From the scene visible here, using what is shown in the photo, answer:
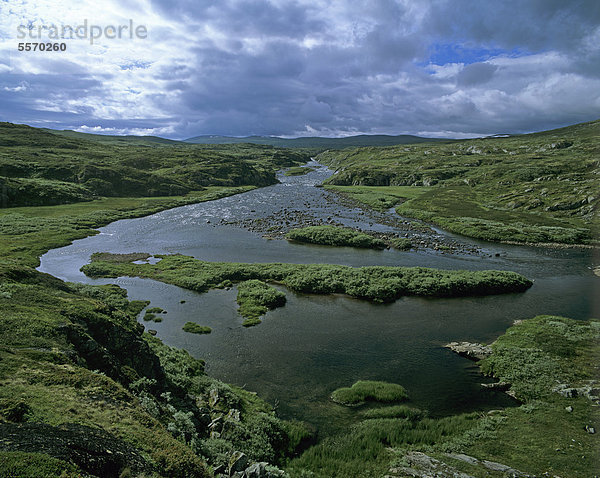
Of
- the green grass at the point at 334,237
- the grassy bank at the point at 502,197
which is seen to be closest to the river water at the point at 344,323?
the green grass at the point at 334,237

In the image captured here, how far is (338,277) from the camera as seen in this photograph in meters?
53.6

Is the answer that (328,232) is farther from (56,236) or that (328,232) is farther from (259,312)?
(56,236)

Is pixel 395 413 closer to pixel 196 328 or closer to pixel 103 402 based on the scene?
pixel 103 402

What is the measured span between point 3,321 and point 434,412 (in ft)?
102

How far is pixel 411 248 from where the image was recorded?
7450 centimetres

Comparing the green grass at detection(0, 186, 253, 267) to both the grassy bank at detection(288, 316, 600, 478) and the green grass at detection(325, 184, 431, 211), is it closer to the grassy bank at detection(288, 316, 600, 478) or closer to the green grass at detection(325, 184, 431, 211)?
the grassy bank at detection(288, 316, 600, 478)

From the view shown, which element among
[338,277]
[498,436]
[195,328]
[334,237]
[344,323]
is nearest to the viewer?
[498,436]

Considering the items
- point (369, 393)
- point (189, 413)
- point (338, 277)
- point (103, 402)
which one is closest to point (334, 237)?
point (338, 277)

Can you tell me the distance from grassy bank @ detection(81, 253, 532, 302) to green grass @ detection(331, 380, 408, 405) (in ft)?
64.9

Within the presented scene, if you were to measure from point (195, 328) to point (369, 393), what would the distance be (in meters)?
21.9

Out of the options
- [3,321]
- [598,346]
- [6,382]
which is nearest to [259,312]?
[3,321]

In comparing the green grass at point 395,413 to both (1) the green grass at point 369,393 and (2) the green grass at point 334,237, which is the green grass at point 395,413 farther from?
(2) the green grass at point 334,237

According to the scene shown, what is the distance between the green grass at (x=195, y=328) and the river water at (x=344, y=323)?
777 mm

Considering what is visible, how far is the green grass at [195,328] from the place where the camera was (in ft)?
129
